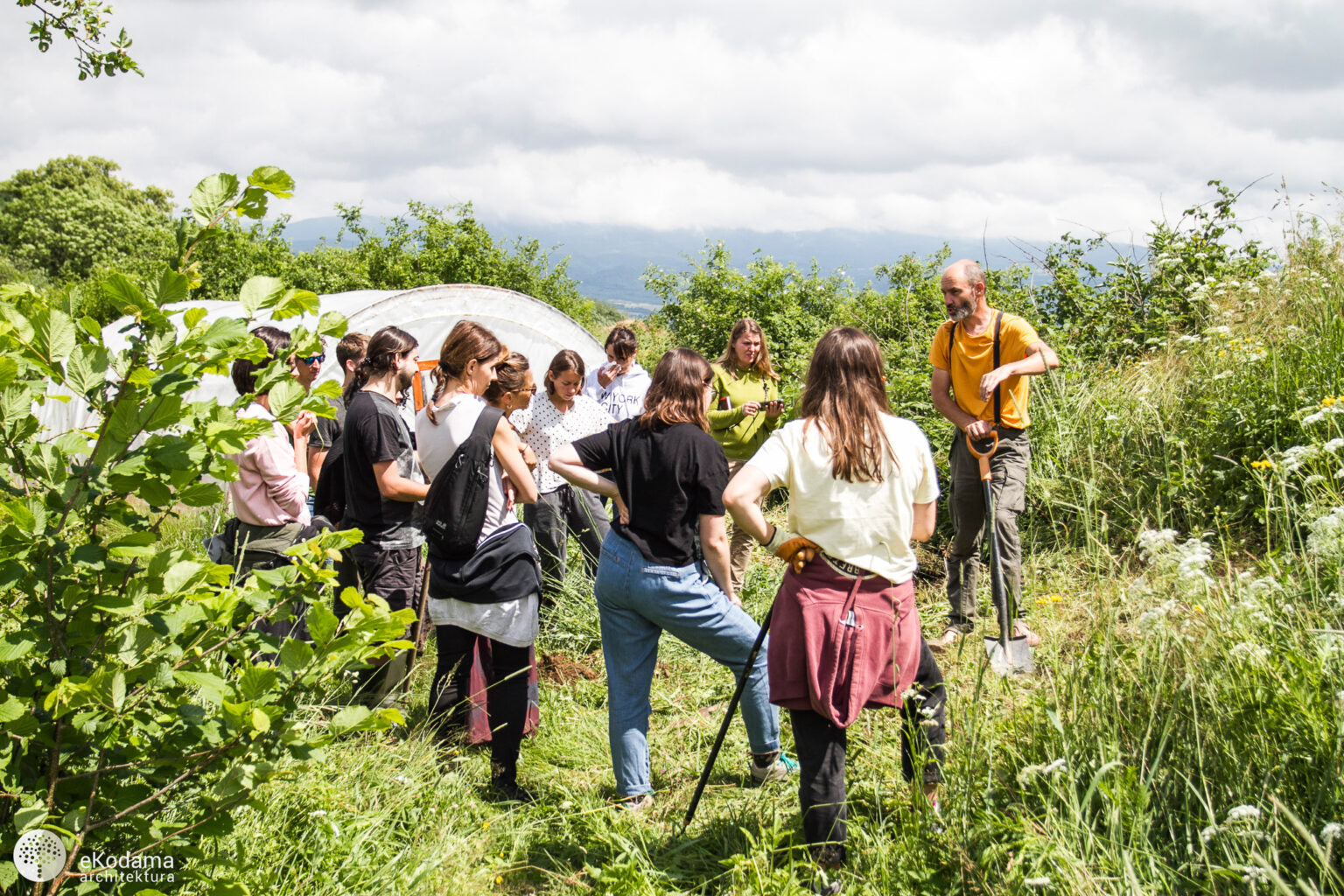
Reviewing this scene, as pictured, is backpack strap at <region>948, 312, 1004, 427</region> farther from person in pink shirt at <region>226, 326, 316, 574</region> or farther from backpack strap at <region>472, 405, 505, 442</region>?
person in pink shirt at <region>226, 326, 316, 574</region>

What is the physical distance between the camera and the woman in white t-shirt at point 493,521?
12.4ft

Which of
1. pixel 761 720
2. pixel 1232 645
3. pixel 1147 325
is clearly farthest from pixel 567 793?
pixel 1147 325

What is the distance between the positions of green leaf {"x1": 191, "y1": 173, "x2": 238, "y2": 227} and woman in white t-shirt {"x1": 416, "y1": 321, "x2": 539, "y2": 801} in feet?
6.58

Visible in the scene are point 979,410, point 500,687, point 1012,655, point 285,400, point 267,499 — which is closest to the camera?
point 285,400

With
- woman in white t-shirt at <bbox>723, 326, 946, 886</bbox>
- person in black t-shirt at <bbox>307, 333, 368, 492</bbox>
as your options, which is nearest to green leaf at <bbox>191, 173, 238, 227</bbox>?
woman in white t-shirt at <bbox>723, 326, 946, 886</bbox>

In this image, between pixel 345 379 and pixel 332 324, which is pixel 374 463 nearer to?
pixel 345 379

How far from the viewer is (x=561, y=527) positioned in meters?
6.09

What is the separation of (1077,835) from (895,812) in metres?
0.69

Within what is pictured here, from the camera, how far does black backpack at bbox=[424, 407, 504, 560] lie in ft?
12.0

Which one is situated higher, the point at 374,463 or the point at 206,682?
the point at 206,682

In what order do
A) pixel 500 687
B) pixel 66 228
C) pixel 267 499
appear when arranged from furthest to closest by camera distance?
pixel 66 228 → pixel 267 499 → pixel 500 687

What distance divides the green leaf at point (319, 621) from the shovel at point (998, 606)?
10.9ft

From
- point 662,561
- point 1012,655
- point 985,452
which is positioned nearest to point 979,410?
point 985,452

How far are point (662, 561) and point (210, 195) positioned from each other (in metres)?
2.13
